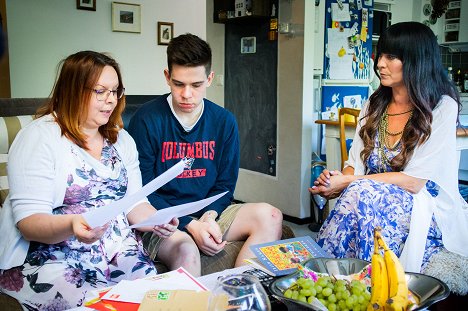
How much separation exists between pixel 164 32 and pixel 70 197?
13.1 feet

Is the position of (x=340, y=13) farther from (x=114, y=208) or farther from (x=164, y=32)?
(x=114, y=208)

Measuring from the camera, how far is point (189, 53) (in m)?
1.91

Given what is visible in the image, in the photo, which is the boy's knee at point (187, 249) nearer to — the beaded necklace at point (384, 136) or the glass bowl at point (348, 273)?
the glass bowl at point (348, 273)

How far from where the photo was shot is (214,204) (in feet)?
6.66

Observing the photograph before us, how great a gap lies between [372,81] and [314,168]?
1.56 meters

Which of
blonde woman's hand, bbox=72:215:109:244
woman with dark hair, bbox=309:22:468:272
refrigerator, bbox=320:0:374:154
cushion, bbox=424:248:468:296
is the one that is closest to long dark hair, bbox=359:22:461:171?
woman with dark hair, bbox=309:22:468:272

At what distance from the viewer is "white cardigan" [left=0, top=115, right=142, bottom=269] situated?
1.41m

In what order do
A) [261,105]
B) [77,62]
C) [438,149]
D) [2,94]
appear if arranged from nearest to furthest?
1. [77,62]
2. [438,149]
3. [2,94]
4. [261,105]

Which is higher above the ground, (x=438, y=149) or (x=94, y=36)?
(x=94, y=36)

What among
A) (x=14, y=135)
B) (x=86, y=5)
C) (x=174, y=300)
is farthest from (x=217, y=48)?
(x=174, y=300)

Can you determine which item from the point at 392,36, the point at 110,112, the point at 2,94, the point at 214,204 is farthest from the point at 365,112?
the point at 2,94

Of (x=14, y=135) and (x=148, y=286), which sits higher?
(x=14, y=135)

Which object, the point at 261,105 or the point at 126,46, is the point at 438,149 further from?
the point at 126,46

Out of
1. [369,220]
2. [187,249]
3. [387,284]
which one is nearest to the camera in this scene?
[387,284]
